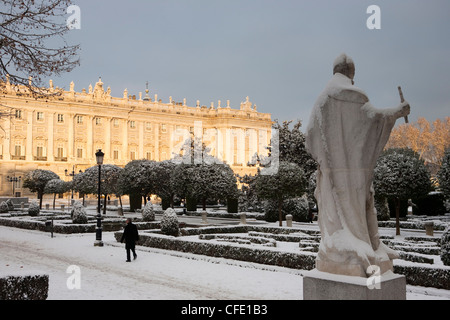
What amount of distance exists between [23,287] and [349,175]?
15.9 feet

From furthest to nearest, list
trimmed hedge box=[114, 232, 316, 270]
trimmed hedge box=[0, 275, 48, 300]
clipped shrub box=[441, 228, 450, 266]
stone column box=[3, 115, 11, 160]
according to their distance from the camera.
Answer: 1. stone column box=[3, 115, 11, 160]
2. trimmed hedge box=[114, 232, 316, 270]
3. clipped shrub box=[441, 228, 450, 266]
4. trimmed hedge box=[0, 275, 48, 300]

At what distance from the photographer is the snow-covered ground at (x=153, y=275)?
7.59m

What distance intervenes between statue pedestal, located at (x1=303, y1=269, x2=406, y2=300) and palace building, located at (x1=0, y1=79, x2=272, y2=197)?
153 feet

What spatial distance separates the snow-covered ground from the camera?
759cm

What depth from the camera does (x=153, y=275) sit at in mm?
9633

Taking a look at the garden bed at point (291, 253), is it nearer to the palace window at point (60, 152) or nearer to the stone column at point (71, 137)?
the stone column at point (71, 137)

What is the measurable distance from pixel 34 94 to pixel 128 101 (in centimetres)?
5942

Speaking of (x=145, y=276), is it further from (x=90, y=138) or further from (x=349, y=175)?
(x=90, y=138)

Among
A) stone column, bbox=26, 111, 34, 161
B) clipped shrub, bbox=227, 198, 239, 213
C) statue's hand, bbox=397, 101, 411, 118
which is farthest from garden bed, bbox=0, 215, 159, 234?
stone column, bbox=26, 111, 34, 161

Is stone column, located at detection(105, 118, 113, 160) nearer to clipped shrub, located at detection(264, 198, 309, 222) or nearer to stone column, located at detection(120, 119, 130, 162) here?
stone column, located at detection(120, 119, 130, 162)

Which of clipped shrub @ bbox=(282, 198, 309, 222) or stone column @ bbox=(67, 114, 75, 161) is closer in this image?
clipped shrub @ bbox=(282, 198, 309, 222)

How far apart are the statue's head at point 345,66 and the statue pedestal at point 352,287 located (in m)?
2.21

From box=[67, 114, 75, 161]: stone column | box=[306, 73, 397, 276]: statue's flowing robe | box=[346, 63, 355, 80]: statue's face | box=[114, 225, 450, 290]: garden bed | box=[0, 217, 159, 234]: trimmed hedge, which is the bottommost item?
box=[0, 217, 159, 234]: trimmed hedge

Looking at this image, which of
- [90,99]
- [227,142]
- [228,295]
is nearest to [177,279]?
[228,295]
